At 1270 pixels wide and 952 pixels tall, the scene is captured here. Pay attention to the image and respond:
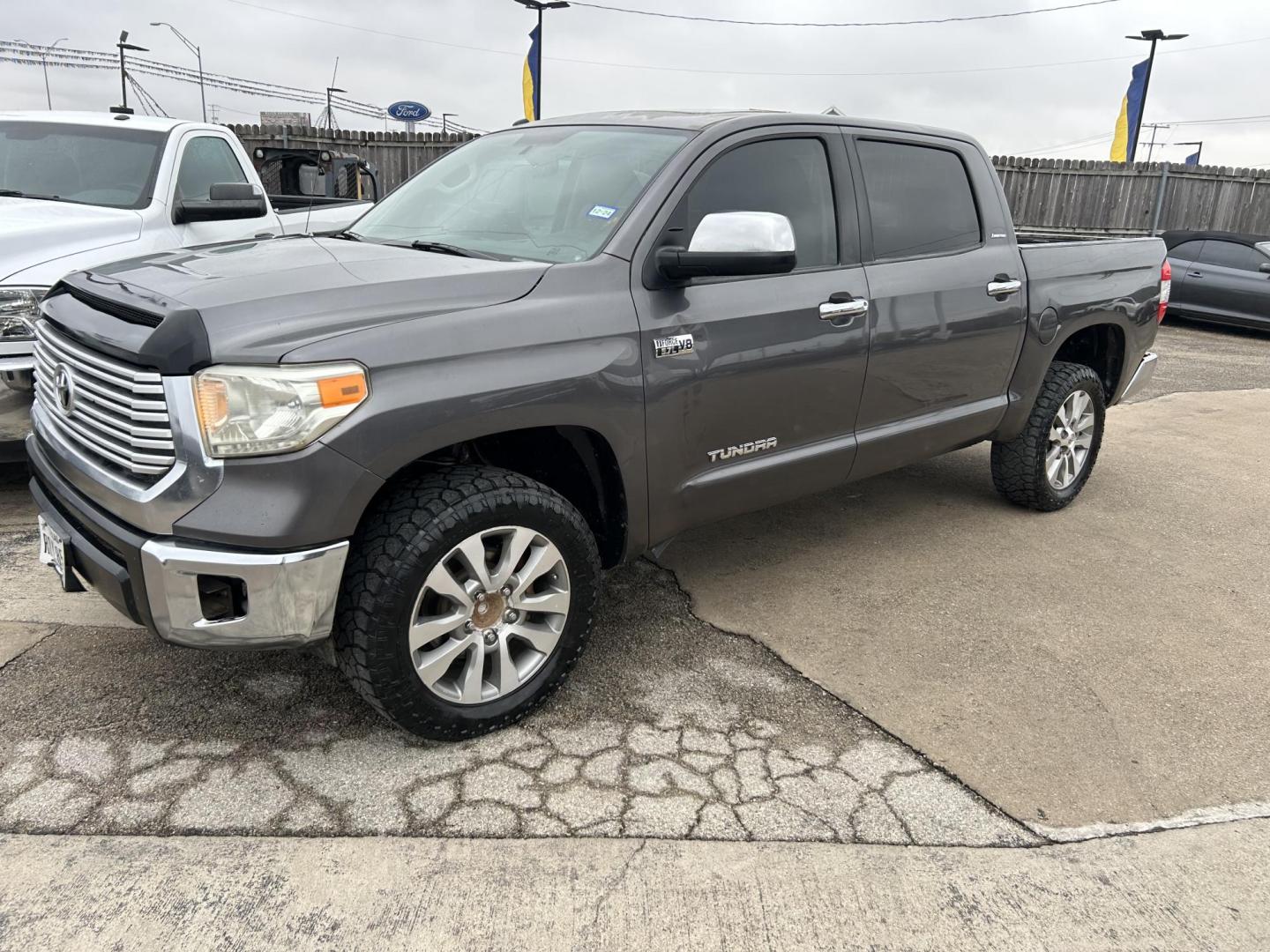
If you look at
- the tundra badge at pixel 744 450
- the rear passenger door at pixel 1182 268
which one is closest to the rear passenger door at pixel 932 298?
the tundra badge at pixel 744 450

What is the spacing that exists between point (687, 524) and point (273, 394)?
1514 mm

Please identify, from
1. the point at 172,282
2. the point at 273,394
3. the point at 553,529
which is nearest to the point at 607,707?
the point at 553,529

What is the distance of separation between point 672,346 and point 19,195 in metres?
4.40

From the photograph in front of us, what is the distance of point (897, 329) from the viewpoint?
3.88 metres

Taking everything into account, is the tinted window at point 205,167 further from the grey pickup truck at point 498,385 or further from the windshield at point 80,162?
the grey pickup truck at point 498,385

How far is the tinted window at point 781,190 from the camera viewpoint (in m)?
3.36

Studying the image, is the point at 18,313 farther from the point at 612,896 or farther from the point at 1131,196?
the point at 1131,196

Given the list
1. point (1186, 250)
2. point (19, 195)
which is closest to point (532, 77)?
point (1186, 250)

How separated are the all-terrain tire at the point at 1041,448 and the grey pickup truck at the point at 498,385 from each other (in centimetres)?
73

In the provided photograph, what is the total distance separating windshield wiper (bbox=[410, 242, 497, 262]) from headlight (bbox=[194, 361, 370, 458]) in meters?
0.89

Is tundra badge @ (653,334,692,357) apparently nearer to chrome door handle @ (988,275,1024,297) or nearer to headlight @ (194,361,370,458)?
headlight @ (194,361,370,458)

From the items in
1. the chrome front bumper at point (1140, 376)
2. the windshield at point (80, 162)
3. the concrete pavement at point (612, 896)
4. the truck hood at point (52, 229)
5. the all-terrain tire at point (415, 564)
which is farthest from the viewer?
the windshield at point (80, 162)

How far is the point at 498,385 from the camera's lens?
269 cm

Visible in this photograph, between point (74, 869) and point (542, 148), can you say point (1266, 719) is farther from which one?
point (74, 869)
